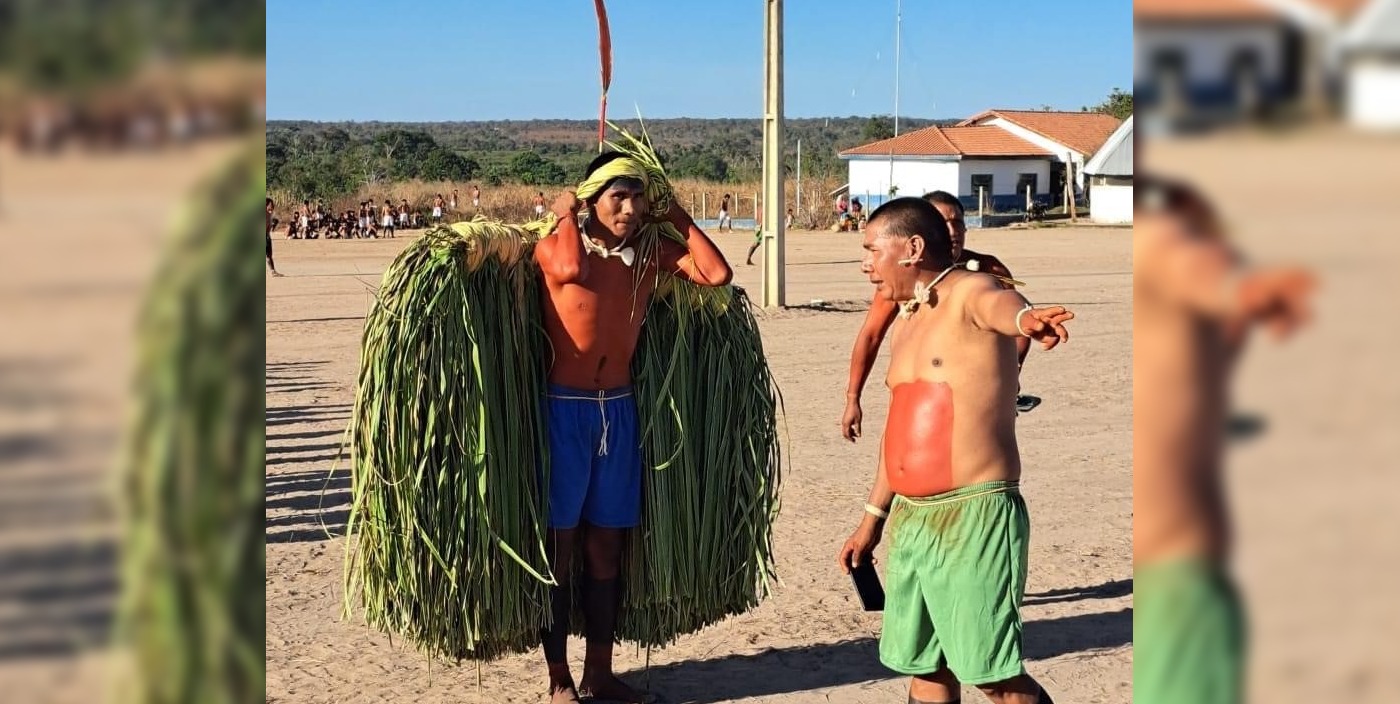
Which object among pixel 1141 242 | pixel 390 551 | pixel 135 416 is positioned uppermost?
pixel 1141 242

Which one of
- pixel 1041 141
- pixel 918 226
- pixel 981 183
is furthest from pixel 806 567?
pixel 1041 141

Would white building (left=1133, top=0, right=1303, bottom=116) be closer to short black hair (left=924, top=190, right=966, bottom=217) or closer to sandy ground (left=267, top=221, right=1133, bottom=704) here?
sandy ground (left=267, top=221, right=1133, bottom=704)

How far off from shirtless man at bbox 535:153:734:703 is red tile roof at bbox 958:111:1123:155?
48206 mm

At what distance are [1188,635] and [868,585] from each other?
400 centimetres

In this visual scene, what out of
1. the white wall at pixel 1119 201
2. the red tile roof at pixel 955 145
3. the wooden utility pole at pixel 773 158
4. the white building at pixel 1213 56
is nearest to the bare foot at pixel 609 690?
the white wall at pixel 1119 201

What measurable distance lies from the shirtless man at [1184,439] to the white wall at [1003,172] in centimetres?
4929

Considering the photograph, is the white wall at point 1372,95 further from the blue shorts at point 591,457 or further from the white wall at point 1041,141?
the white wall at point 1041,141

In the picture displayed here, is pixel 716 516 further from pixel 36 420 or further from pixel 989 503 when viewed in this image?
pixel 36 420

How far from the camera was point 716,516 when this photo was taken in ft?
17.4

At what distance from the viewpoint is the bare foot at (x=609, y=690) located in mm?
5055

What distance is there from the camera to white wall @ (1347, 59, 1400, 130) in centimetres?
77

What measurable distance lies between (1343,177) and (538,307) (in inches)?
171

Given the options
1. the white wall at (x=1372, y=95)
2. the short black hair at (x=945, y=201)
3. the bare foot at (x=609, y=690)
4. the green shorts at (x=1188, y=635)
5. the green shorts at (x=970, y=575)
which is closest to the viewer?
the white wall at (x=1372, y=95)

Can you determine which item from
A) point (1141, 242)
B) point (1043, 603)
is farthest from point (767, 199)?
point (1141, 242)
